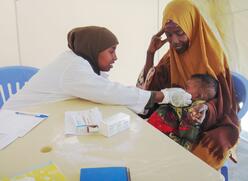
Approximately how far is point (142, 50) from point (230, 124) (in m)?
1.33

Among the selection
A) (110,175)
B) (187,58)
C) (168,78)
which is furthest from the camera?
(168,78)

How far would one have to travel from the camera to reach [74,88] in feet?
3.99

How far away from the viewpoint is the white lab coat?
1.19m

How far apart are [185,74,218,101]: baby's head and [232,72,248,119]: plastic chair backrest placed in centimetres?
19

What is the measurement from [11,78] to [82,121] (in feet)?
3.57

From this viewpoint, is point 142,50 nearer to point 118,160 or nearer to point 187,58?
point 187,58

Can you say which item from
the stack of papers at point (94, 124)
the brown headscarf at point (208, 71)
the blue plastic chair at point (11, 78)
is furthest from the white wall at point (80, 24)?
the stack of papers at point (94, 124)

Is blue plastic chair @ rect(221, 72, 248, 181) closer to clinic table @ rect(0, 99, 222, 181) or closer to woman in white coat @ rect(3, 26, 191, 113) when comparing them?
woman in white coat @ rect(3, 26, 191, 113)

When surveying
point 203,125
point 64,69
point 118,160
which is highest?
point 64,69

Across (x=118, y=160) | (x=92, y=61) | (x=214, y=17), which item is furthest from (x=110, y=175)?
(x=214, y=17)

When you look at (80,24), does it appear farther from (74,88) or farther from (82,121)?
(82,121)

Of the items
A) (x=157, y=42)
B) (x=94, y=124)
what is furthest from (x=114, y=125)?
(x=157, y=42)

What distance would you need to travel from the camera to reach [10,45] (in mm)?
1956

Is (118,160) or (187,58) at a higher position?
(187,58)
